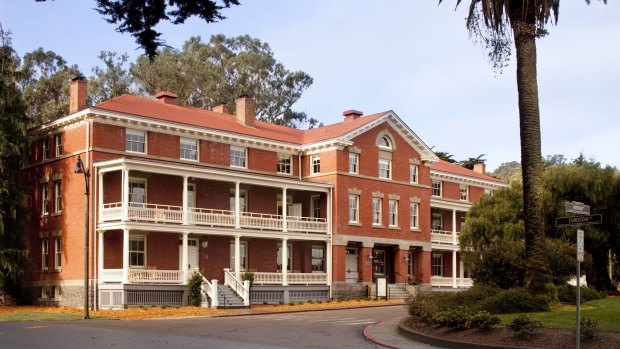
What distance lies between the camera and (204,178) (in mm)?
41438

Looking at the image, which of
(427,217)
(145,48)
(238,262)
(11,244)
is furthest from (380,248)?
(145,48)

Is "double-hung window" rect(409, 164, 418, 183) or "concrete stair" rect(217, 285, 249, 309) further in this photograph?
"double-hung window" rect(409, 164, 418, 183)

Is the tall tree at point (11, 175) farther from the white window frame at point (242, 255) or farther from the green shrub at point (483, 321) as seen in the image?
the green shrub at point (483, 321)

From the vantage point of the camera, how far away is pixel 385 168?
2003 inches

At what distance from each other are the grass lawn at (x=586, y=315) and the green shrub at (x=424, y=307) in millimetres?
1998

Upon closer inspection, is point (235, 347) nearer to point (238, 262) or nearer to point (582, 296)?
point (582, 296)

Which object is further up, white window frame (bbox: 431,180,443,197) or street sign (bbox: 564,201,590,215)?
white window frame (bbox: 431,180,443,197)

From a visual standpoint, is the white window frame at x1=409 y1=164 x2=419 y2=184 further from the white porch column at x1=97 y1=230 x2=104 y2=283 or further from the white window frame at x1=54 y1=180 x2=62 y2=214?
the white window frame at x1=54 y1=180 x2=62 y2=214

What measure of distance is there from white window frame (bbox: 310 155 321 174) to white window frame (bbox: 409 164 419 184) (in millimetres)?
7046

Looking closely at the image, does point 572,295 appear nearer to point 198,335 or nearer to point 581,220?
point 581,220

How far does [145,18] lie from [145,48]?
0.37 meters

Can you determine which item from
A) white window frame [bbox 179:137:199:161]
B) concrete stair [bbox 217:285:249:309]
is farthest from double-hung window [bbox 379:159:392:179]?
concrete stair [bbox 217:285:249:309]

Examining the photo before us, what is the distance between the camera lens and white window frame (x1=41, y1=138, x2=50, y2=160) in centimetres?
4419

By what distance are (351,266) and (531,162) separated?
25.3 meters
